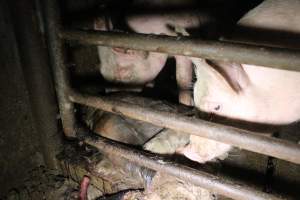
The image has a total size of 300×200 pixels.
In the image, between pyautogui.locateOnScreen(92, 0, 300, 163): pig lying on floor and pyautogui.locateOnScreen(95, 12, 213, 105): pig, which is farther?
pyautogui.locateOnScreen(95, 12, 213, 105): pig

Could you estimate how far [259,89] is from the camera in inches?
66.5

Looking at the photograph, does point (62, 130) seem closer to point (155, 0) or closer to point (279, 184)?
point (155, 0)

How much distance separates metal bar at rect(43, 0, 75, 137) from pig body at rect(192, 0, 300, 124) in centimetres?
80

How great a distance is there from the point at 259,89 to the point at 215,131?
518mm

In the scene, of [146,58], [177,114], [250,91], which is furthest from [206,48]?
[146,58]

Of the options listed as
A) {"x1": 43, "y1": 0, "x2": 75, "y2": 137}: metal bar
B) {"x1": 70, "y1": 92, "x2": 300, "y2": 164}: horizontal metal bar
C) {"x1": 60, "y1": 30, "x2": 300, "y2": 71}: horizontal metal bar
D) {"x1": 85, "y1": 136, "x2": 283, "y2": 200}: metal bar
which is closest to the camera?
{"x1": 60, "y1": 30, "x2": 300, "y2": 71}: horizontal metal bar

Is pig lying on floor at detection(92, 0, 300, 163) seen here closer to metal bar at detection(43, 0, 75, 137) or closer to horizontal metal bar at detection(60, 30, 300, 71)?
horizontal metal bar at detection(60, 30, 300, 71)

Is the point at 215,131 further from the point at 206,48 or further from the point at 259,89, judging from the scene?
the point at 259,89

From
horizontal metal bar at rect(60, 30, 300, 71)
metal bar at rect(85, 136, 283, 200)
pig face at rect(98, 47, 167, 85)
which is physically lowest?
metal bar at rect(85, 136, 283, 200)

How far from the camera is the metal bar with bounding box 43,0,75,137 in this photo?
169cm

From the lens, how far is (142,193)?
5.88ft

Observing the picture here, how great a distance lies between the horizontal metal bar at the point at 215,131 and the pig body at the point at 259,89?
31 centimetres

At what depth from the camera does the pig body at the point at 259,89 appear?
1654mm

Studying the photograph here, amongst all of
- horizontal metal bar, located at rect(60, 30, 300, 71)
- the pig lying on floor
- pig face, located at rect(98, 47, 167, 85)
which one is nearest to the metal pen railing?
horizontal metal bar, located at rect(60, 30, 300, 71)
